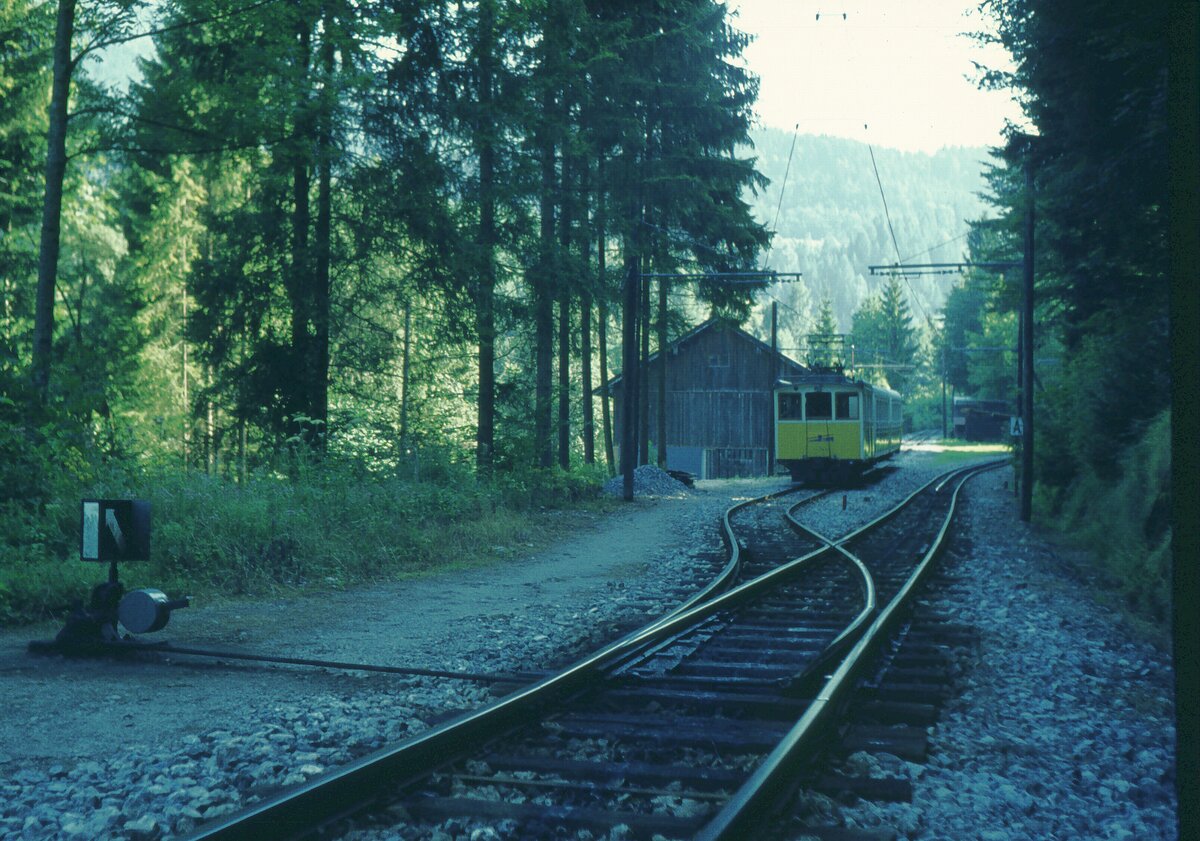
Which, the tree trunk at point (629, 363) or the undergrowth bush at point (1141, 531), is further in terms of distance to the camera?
the tree trunk at point (629, 363)

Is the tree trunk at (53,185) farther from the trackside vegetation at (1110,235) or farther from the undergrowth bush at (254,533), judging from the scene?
the trackside vegetation at (1110,235)

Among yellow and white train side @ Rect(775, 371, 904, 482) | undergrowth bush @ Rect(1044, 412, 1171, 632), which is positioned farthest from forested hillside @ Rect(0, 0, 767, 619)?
undergrowth bush @ Rect(1044, 412, 1171, 632)

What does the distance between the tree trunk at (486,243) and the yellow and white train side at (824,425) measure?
12.7m

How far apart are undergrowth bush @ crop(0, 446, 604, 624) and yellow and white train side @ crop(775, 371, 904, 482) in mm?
15940

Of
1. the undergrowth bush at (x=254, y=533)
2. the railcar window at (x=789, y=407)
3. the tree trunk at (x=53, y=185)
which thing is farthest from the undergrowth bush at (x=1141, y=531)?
the railcar window at (x=789, y=407)

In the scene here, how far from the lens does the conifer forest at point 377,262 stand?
11586mm

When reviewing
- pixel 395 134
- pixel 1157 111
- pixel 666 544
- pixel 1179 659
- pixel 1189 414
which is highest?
pixel 395 134

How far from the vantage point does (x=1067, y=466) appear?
20.2m

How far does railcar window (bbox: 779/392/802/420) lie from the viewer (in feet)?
100

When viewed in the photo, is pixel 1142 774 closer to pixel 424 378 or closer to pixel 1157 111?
pixel 1157 111

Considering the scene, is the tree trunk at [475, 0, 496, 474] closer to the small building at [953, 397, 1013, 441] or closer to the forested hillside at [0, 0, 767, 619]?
the forested hillside at [0, 0, 767, 619]

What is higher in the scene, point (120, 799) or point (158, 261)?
point (158, 261)

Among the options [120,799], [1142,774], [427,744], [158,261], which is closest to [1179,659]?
[1142,774]

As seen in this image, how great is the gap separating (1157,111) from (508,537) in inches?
382
